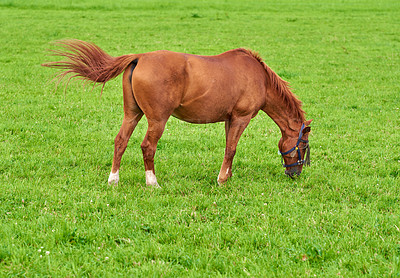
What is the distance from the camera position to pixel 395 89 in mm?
14383

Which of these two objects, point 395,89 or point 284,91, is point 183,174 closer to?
point 284,91

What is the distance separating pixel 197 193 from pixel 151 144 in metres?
1.07

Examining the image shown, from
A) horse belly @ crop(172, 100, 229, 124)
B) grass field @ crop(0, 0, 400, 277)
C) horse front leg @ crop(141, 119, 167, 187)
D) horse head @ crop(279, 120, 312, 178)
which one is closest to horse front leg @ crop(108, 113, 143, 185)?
grass field @ crop(0, 0, 400, 277)

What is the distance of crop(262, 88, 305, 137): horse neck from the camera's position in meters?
7.36

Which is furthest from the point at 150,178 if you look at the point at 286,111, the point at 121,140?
the point at 286,111

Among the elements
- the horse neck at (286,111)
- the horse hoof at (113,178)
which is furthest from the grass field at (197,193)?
the horse neck at (286,111)

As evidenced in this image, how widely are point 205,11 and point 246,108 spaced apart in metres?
28.6

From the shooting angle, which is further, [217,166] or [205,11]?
[205,11]

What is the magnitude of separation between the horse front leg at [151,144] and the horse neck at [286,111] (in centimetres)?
207

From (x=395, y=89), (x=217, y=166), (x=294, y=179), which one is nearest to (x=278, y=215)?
(x=294, y=179)

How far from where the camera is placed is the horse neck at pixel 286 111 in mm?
7355

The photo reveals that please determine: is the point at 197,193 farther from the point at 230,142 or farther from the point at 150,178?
the point at 230,142

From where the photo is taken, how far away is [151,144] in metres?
6.58

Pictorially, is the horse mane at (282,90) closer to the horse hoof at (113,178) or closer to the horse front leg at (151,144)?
the horse front leg at (151,144)
